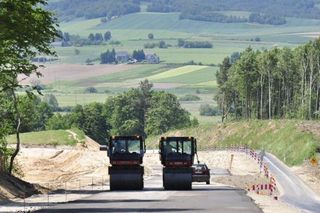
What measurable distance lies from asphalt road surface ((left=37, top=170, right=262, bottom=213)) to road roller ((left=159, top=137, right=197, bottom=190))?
6.64 ft

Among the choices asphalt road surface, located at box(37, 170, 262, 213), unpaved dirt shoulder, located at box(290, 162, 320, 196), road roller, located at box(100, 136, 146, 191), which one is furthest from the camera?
unpaved dirt shoulder, located at box(290, 162, 320, 196)

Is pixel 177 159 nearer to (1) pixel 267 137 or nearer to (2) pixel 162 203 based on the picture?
(2) pixel 162 203

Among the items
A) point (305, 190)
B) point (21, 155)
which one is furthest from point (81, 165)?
point (305, 190)

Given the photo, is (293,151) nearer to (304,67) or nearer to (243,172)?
(243,172)

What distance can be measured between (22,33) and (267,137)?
10964cm

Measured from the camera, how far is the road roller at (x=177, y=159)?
69.9 metres

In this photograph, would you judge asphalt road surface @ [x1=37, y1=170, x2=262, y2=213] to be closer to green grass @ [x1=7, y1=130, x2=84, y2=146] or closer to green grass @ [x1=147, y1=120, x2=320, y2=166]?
green grass @ [x1=147, y1=120, x2=320, y2=166]

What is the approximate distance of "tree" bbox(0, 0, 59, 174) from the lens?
51531 mm

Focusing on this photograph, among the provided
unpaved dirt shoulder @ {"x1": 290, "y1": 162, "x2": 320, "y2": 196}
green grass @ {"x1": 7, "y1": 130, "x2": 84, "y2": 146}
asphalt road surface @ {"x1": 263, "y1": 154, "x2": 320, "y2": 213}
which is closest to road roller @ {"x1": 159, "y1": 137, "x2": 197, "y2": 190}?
asphalt road surface @ {"x1": 263, "y1": 154, "x2": 320, "y2": 213}

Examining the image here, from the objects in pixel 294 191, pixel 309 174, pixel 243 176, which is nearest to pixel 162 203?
pixel 294 191

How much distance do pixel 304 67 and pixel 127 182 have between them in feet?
397

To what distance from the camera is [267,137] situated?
530 ft

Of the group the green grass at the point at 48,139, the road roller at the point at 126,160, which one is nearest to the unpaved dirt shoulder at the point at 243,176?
the road roller at the point at 126,160

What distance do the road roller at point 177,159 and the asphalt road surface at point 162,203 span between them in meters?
2.02
